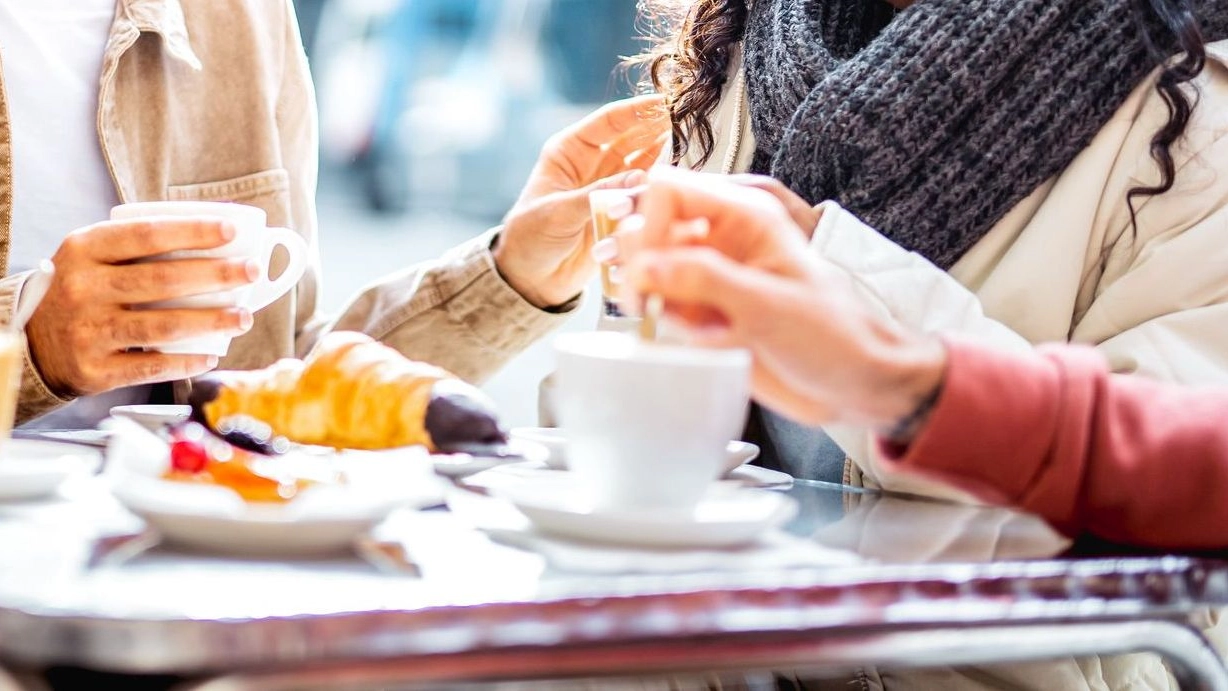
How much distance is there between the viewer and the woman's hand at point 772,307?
23.9 inches

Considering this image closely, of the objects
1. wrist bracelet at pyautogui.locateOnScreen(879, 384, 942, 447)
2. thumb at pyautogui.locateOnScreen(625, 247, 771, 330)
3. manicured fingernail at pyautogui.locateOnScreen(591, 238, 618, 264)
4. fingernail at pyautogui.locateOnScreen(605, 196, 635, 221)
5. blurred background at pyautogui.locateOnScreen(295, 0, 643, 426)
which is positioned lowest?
blurred background at pyautogui.locateOnScreen(295, 0, 643, 426)

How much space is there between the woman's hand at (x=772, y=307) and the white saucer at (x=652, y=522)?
7cm

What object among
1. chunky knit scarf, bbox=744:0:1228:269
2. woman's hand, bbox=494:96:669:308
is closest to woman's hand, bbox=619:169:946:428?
chunky knit scarf, bbox=744:0:1228:269

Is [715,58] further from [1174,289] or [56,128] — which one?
[56,128]

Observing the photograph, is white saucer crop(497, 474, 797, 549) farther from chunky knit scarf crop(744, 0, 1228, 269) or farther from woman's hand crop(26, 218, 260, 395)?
chunky knit scarf crop(744, 0, 1228, 269)

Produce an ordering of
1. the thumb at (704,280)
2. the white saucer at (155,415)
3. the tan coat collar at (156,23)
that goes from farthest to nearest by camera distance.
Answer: the tan coat collar at (156,23)
the white saucer at (155,415)
the thumb at (704,280)

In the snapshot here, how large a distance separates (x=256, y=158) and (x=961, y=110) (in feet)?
3.07

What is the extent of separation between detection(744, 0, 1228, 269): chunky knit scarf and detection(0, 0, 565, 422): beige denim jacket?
422mm

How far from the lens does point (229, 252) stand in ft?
3.15

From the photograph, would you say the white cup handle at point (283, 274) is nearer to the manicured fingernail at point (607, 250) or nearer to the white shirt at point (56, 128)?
the manicured fingernail at point (607, 250)

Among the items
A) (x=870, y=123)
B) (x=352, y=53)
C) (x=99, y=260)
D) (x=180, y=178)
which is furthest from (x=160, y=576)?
(x=352, y=53)

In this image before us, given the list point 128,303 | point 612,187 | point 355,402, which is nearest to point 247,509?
point 355,402

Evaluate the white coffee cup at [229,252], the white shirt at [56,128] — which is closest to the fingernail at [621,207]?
the white coffee cup at [229,252]

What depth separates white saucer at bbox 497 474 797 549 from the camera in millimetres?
607
